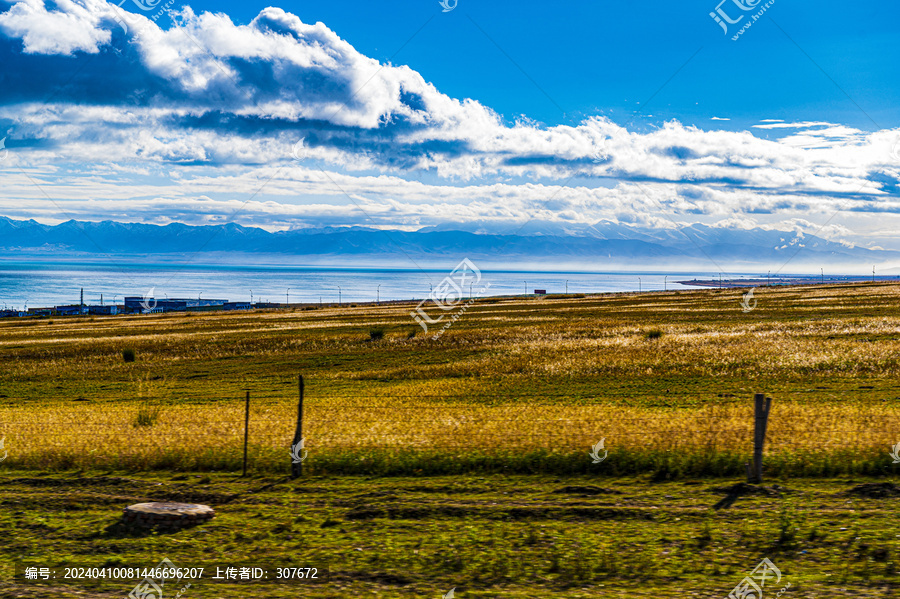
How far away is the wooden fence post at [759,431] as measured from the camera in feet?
34.2

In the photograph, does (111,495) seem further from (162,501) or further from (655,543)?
(655,543)

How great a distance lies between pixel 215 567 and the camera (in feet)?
26.2

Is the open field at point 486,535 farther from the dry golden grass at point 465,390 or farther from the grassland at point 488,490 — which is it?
the dry golden grass at point 465,390

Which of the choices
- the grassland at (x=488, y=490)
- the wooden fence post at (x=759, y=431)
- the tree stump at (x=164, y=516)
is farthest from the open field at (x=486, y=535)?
the wooden fence post at (x=759, y=431)

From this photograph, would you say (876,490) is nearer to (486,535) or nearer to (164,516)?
(486,535)

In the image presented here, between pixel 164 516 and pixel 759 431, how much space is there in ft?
31.9

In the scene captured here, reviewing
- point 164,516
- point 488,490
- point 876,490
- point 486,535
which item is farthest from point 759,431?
point 164,516

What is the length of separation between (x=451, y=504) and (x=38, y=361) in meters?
48.5

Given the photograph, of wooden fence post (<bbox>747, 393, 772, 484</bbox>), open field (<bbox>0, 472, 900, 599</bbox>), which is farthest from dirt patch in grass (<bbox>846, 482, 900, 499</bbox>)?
wooden fence post (<bbox>747, 393, 772, 484</bbox>)

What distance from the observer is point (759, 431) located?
1059cm

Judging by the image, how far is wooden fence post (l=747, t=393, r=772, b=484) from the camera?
411 inches

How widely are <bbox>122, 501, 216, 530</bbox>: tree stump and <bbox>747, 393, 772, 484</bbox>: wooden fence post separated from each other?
9061 mm

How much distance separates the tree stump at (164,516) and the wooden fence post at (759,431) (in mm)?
9061

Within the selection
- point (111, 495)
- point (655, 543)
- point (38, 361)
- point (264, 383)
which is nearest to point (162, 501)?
point (111, 495)
